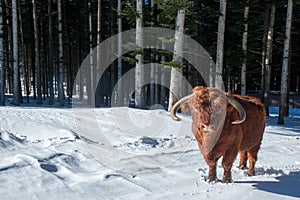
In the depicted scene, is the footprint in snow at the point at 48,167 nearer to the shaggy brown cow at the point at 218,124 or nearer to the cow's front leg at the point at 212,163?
the shaggy brown cow at the point at 218,124

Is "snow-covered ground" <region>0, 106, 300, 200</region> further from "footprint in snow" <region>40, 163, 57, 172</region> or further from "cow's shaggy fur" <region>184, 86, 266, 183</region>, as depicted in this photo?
"cow's shaggy fur" <region>184, 86, 266, 183</region>

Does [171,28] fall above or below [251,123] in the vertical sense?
above

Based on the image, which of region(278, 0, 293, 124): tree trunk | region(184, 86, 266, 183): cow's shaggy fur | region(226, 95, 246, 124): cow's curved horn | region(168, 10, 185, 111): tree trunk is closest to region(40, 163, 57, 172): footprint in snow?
region(184, 86, 266, 183): cow's shaggy fur

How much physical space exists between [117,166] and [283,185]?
2.63 meters

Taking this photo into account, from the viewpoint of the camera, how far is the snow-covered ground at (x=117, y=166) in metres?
3.66

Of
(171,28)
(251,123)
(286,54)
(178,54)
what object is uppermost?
(171,28)

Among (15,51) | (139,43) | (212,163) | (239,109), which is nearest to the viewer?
(239,109)

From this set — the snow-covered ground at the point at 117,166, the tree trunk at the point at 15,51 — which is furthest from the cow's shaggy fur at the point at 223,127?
the tree trunk at the point at 15,51

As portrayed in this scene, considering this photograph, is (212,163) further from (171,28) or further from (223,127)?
(171,28)

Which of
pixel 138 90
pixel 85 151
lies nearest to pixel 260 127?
pixel 85 151

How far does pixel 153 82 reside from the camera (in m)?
22.0

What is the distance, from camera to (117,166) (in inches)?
188

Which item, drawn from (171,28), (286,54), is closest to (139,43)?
(171,28)

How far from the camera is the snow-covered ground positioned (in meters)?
3.66
